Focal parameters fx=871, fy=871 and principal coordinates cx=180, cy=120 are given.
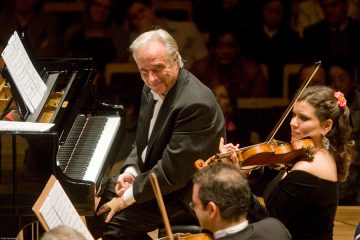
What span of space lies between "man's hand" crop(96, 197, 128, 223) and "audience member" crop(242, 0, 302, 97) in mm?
2917

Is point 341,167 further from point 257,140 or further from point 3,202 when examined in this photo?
Result: point 257,140

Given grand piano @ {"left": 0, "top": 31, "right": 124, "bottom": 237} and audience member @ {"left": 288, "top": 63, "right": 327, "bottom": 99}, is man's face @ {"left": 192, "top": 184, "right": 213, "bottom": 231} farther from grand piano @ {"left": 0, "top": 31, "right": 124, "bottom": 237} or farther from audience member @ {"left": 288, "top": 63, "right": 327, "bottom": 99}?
audience member @ {"left": 288, "top": 63, "right": 327, "bottom": 99}

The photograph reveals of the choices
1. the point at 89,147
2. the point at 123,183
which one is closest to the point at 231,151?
the point at 123,183

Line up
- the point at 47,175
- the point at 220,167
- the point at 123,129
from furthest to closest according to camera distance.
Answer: the point at 123,129 < the point at 47,175 < the point at 220,167

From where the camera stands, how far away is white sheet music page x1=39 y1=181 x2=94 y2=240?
3.03m

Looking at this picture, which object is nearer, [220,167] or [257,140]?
[220,167]

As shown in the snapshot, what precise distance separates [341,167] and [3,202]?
1.48 m

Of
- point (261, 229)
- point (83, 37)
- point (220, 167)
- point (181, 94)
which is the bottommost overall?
point (261, 229)

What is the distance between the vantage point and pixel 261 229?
3.06 m

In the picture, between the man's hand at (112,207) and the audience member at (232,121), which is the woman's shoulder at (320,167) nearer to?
the man's hand at (112,207)

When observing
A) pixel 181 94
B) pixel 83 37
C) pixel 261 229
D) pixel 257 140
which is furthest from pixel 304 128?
pixel 83 37

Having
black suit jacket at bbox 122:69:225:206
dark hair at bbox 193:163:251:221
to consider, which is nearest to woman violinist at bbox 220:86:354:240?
black suit jacket at bbox 122:69:225:206

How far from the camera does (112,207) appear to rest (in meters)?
4.14

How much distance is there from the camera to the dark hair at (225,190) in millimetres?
2986
